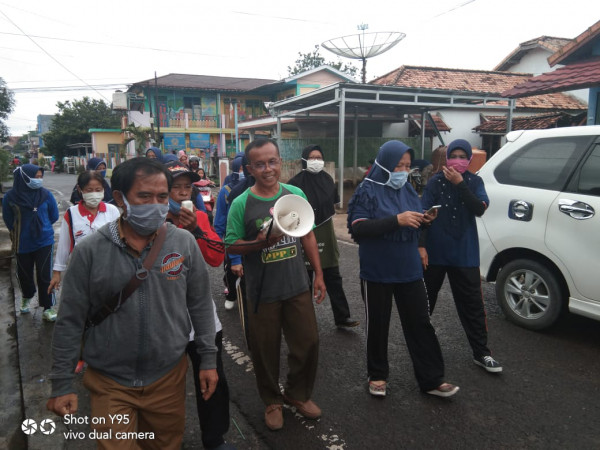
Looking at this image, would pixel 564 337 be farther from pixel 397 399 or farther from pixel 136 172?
pixel 136 172

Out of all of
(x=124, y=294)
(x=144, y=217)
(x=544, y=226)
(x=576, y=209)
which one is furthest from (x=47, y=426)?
(x=576, y=209)

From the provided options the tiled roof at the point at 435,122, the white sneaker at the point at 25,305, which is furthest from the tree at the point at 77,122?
the white sneaker at the point at 25,305

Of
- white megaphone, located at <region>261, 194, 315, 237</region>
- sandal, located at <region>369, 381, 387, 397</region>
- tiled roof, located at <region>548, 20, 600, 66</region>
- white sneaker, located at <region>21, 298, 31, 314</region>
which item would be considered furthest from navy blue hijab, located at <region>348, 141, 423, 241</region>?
tiled roof, located at <region>548, 20, 600, 66</region>

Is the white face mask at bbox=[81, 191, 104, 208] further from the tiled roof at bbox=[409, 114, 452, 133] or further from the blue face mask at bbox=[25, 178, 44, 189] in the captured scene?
the tiled roof at bbox=[409, 114, 452, 133]

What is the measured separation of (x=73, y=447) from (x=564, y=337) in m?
4.16

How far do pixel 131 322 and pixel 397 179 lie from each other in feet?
6.44

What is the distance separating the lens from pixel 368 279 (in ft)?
10.1

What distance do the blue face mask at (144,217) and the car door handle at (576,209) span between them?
11.4 ft

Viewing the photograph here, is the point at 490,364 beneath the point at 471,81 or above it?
beneath

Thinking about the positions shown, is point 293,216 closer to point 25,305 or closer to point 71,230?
point 71,230

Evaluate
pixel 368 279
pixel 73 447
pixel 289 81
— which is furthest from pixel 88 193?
pixel 289 81

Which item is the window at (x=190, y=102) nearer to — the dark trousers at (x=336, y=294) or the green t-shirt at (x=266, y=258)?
the dark trousers at (x=336, y=294)

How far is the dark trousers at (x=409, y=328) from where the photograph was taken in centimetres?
300

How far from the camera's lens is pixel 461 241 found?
3.41 m
